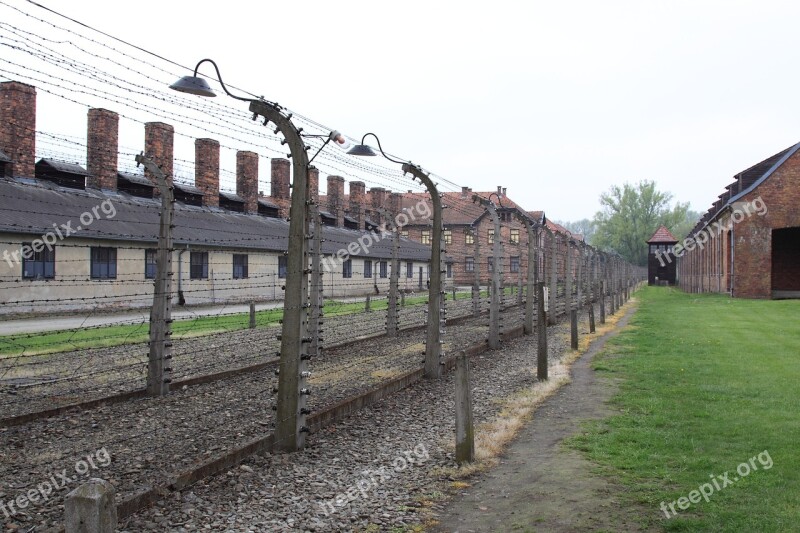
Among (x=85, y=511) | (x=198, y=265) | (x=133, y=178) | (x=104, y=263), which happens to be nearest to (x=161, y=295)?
(x=85, y=511)

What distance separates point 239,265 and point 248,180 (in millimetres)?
7798

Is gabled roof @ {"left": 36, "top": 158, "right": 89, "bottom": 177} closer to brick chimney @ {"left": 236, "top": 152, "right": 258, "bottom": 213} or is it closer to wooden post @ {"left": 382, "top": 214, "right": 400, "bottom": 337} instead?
brick chimney @ {"left": 236, "top": 152, "right": 258, "bottom": 213}

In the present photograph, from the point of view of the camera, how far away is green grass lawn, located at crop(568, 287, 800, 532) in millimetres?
4773

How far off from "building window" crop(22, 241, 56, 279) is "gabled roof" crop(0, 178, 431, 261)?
0.61 metres

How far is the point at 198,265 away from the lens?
28.2 meters

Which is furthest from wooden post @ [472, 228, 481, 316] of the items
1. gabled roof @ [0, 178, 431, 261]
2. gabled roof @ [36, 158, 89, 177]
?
gabled roof @ [36, 158, 89, 177]

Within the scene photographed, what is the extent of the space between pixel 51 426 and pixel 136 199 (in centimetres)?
2404

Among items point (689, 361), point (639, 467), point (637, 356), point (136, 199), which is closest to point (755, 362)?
point (689, 361)

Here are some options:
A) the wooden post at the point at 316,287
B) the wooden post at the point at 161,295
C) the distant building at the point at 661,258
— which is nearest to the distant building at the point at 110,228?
the wooden post at the point at 316,287

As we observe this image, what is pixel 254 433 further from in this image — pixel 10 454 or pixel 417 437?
pixel 10 454

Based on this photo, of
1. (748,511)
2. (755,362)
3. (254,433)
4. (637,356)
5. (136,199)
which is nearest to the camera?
(748,511)

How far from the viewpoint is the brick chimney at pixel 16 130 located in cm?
2462

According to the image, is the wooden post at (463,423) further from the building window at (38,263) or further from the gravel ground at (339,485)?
the building window at (38,263)

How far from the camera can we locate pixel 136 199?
29.3m
